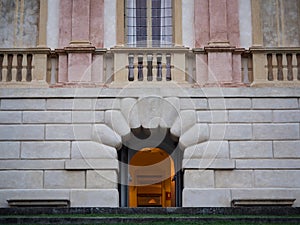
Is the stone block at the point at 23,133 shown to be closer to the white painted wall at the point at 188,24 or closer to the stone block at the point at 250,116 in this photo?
the white painted wall at the point at 188,24

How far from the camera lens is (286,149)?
16.4m

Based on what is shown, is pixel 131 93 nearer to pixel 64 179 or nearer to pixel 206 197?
pixel 64 179

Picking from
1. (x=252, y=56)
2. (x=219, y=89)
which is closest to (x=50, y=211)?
(x=219, y=89)

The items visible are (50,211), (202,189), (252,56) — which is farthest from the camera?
(252,56)

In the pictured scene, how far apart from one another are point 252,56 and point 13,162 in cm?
597

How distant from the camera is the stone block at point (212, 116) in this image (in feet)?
54.4

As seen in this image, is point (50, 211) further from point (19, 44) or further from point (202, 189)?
point (19, 44)

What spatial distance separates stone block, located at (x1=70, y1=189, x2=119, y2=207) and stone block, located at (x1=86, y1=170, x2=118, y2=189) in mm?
131

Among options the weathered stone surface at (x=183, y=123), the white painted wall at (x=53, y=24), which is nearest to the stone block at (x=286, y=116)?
the weathered stone surface at (x=183, y=123)

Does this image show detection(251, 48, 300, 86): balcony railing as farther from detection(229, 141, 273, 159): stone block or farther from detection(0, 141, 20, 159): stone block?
detection(0, 141, 20, 159): stone block

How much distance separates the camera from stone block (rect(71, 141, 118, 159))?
16.2 metres

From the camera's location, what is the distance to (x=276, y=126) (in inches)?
650

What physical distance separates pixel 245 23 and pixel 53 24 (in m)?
4.57

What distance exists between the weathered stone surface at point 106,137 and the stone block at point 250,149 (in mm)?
2519
